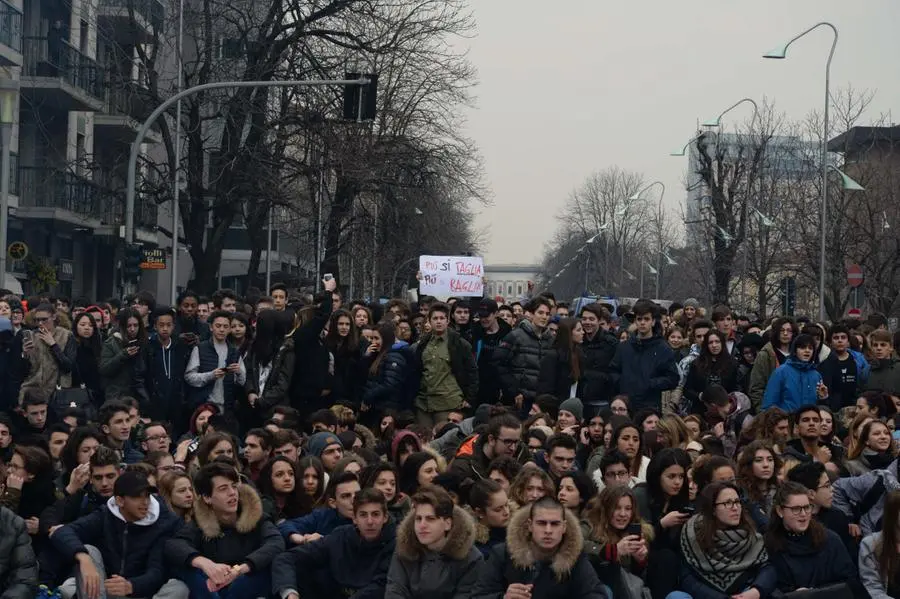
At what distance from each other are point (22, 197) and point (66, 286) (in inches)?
159

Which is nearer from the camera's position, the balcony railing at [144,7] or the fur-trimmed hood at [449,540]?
the fur-trimmed hood at [449,540]

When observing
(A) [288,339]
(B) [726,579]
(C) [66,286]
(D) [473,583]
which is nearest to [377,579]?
(D) [473,583]

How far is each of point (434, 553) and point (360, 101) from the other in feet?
59.3

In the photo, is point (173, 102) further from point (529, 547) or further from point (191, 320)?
point (529, 547)

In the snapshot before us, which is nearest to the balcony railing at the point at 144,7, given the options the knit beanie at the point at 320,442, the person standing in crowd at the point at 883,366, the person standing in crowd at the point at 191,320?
the person standing in crowd at the point at 191,320

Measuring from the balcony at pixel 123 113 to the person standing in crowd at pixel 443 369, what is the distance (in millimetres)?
21099

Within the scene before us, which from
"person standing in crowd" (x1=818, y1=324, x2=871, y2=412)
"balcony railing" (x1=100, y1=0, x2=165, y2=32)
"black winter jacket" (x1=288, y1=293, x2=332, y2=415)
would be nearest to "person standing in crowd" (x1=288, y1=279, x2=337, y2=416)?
"black winter jacket" (x1=288, y1=293, x2=332, y2=415)

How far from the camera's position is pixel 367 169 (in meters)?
38.2

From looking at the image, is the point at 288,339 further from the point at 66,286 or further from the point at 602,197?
the point at 602,197

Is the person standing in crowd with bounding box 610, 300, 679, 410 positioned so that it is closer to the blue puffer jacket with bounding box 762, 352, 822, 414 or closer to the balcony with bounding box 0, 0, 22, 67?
the blue puffer jacket with bounding box 762, 352, 822, 414

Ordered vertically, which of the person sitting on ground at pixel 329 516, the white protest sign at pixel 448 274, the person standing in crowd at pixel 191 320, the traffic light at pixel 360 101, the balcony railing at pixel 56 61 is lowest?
the person sitting on ground at pixel 329 516

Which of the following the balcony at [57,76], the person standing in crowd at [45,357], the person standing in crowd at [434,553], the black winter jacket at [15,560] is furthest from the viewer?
the balcony at [57,76]

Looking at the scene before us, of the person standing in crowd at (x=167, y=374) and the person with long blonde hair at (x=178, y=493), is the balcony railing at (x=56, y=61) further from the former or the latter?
the person with long blonde hair at (x=178, y=493)

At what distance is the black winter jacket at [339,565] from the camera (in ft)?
33.1
